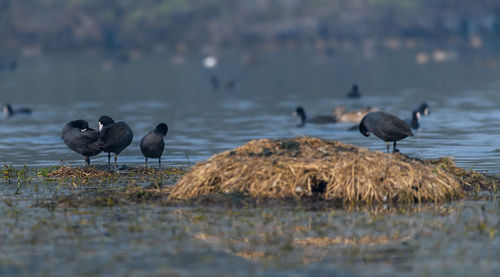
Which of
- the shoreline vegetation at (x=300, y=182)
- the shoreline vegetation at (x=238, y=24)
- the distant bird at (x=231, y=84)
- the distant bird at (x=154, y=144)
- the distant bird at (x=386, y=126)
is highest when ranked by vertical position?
the shoreline vegetation at (x=238, y=24)

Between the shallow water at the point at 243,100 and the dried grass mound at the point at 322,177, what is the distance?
14.6 ft

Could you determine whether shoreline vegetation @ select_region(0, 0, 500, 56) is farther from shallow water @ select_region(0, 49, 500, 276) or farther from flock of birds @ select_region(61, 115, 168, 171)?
flock of birds @ select_region(61, 115, 168, 171)

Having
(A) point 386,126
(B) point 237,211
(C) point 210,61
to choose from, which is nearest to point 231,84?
(C) point 210,61

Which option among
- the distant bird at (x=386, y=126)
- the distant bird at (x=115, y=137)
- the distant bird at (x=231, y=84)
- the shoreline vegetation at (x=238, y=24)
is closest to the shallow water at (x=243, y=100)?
the distant bird at (x=231, y=84)

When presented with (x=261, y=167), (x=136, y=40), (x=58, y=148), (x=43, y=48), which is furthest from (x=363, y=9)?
(x=261, y=167)

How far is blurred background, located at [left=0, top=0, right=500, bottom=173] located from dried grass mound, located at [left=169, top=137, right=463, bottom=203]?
242 inches

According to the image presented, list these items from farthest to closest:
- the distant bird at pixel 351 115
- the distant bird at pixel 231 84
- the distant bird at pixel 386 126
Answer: the distant bird at pixel 231 84, the distant bird at pixel 351 115, the distant bird at pixel 386 126

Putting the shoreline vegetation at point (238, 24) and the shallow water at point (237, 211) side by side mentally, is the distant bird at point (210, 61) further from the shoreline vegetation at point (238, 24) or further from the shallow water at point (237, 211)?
the shoreline vegetation at point (238, 24)

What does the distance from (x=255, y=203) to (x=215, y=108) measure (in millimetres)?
31968

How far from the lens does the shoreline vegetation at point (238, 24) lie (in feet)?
385

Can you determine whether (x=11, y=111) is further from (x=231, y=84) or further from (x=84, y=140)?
(x=84, y=140)

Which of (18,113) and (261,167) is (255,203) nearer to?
(261,167)

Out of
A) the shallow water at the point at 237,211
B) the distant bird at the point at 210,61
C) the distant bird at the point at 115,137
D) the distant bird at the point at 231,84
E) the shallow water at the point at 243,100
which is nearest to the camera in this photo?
the shallow water at the point at 237,211

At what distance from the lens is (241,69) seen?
9162cm
